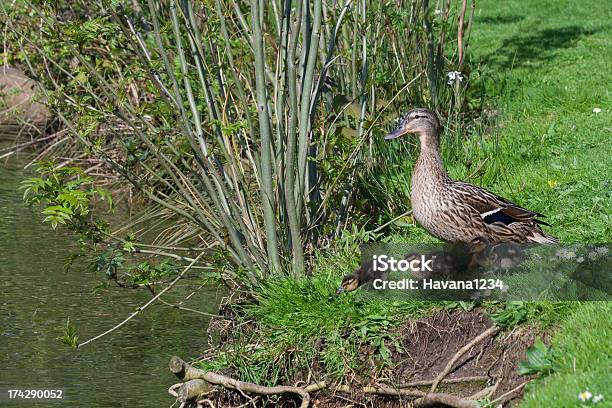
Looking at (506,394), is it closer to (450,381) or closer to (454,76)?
Result: (450,381)

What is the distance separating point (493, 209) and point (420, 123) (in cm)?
98

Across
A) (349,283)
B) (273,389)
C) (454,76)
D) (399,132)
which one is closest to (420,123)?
(399,132)

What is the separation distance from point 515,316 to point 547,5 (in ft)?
40.4

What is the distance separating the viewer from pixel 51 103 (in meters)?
7.78

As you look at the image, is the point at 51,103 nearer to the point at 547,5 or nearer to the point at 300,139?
the point at 300,139

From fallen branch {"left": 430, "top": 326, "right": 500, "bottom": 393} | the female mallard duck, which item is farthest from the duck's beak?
fallen branch {"left": 430, "top": 326, "right": 500, "bottom": 393}

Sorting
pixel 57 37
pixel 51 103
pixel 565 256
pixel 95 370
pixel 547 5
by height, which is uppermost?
pixel 57 37

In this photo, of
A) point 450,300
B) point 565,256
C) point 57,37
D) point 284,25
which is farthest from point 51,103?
point 565,256

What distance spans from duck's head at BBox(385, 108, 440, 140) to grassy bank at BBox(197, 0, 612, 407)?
2.90ft

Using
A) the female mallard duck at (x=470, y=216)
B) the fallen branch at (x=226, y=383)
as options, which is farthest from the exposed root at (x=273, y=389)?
the female mallard duck at (x=470, y=216)

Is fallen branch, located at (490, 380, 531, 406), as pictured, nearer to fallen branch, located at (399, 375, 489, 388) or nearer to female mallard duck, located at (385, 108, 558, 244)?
fallen branch, located at (399, 375, 489, 388)

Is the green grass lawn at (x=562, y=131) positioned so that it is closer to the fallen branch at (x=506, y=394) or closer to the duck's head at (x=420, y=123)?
the fallen branch at (x=506, y=394)

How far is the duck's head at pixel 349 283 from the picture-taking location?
299 inches

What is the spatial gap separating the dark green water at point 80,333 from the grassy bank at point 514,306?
989 millimetres
